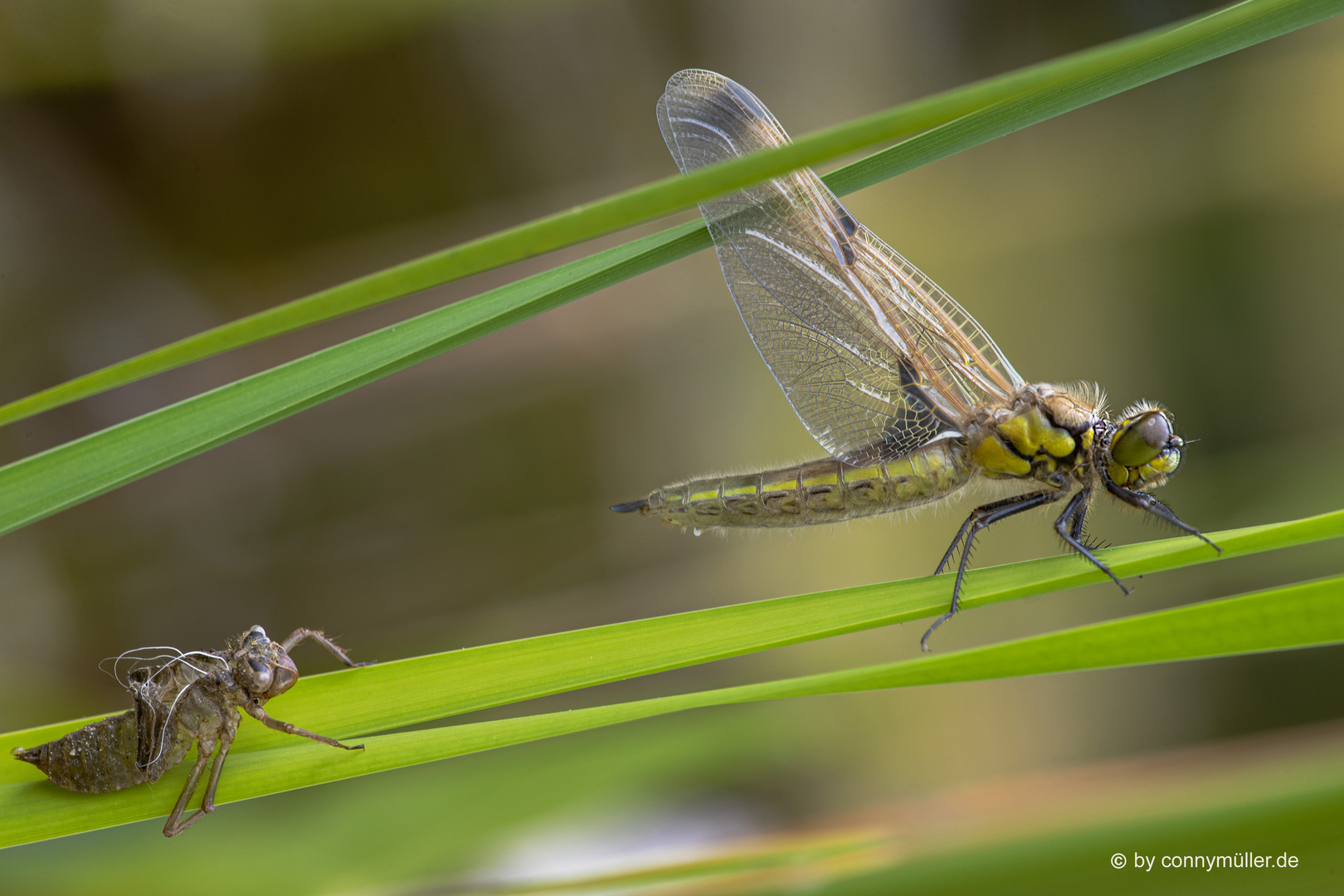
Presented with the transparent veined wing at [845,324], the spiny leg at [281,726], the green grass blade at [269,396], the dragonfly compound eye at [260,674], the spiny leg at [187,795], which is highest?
the transparent veined wing at [845,324]

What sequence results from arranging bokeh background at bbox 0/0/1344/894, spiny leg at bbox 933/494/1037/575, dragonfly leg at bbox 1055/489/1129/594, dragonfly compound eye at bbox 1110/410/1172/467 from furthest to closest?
1. bokeh background at bbox 0/0/1344/894
2. dragonfly compound eye at bbox 1110/410/1172/467
3. spiny leg at bbox 933/494/1037/575
4. dragonfly leg at bbox 1055/489/1129/594

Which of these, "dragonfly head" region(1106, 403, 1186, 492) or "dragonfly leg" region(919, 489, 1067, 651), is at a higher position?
"dragonfly head" region(1106, 403, 1186, 492)

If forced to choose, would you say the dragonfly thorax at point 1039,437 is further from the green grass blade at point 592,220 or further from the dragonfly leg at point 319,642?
the dragonfly leg at point 319,642

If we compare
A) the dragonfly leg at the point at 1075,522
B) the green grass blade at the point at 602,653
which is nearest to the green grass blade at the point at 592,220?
the green grass blade at the point at 602,653

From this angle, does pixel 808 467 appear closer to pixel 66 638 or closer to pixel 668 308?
pixel 668 308

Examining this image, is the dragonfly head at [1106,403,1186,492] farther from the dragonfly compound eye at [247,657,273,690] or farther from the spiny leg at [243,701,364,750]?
the dragonfly compound eye at [247,657,273,690]

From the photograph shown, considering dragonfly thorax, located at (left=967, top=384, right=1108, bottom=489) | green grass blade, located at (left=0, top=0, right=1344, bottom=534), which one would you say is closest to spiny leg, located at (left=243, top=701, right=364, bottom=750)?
green grass blade, located at (left=0, top=0, right=1344, bottom=534)

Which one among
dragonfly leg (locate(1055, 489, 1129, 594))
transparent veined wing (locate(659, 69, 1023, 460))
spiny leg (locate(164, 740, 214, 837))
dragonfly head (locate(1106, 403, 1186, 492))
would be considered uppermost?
transparent veined wing (locate(659, 69, 1023, 460))

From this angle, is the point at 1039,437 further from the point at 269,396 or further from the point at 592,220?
the point at 269,396
